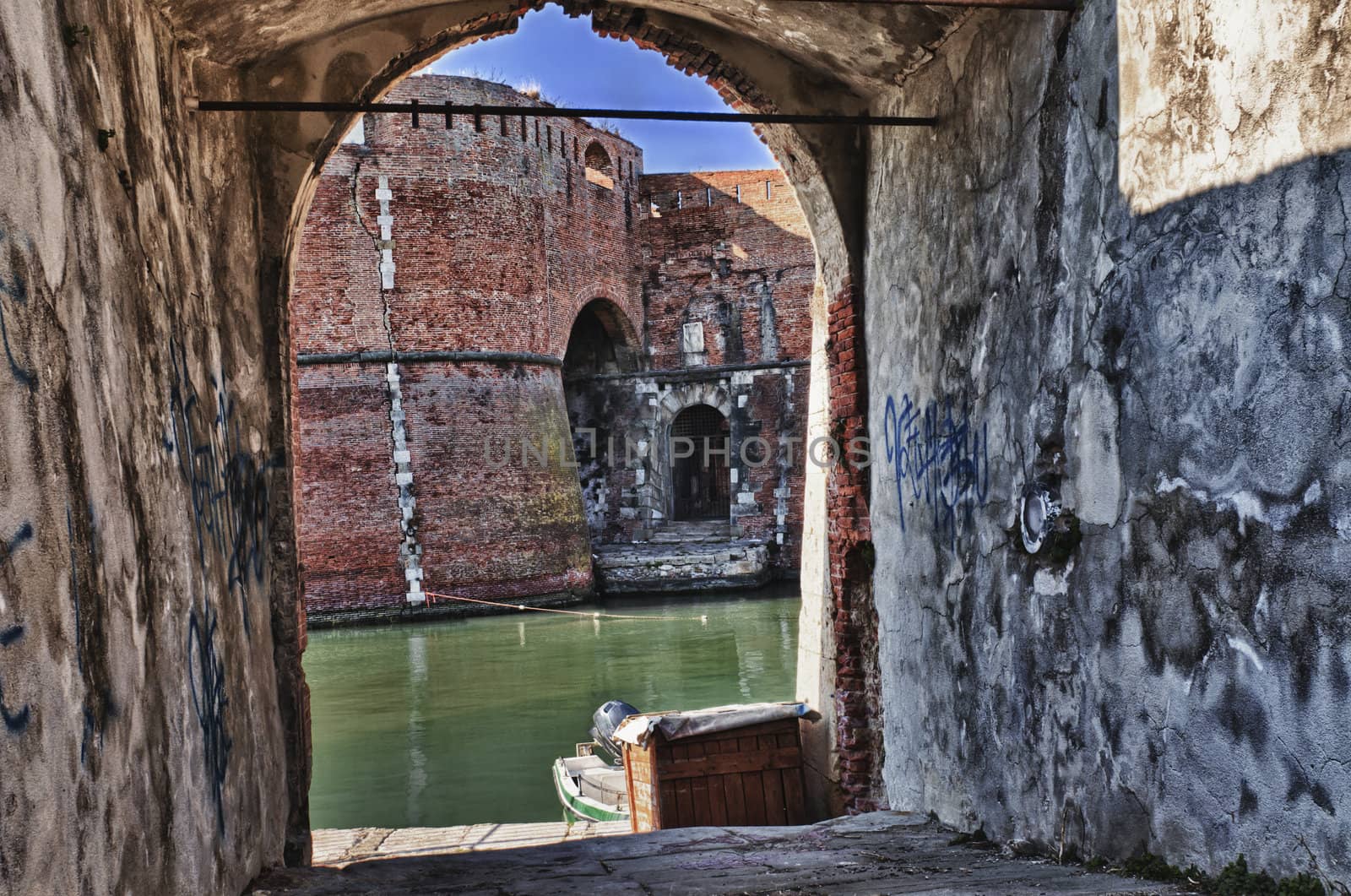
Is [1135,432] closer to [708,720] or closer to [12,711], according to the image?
[12,711]

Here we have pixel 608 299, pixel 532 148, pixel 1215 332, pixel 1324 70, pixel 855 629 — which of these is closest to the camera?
pixel 1324 70

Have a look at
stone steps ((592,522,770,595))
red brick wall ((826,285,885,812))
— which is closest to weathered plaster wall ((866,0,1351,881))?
red brick wall ((826,285,885,812))

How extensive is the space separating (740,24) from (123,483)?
122 inches

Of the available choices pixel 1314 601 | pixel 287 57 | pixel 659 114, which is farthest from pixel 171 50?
pixel 1314 601

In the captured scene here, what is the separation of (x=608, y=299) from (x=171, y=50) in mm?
17506

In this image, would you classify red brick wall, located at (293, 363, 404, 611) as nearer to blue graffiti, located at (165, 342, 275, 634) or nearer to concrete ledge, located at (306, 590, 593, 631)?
concrete ledge, located at (306, 590, 593, 631)

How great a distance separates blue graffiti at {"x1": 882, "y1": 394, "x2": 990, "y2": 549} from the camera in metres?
3.77

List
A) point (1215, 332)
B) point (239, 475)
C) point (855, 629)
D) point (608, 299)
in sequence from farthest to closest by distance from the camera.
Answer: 1. point (608, 299)
2. point (855, 629)
3. point (239, 475)
4. point (1215, 332)

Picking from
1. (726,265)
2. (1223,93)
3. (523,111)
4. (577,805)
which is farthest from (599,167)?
(1223,93)

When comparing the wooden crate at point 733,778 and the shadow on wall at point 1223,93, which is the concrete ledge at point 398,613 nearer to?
the wooden crate at point 733,778

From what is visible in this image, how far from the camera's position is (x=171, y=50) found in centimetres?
330

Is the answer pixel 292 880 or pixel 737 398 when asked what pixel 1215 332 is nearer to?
pixel 292 880

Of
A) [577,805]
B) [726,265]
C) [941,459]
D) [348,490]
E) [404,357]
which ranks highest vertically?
[726,265]

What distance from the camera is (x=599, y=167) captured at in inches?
815
